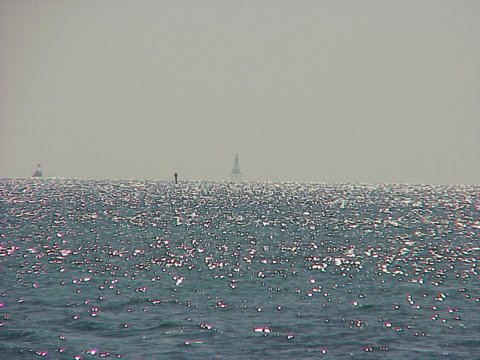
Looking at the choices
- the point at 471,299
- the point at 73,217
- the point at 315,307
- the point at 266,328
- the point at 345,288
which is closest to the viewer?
the point at 266,328

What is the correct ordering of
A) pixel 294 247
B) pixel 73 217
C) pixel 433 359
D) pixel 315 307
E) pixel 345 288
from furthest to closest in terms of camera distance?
pixel 73 217, pixel 294 247, pixel 345 288, pixel 315 307, pixel 433 359

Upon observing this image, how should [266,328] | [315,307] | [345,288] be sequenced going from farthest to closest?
[345,288] → [315,307] → [266,328]

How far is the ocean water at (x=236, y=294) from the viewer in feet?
132

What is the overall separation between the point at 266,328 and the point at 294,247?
141 feet

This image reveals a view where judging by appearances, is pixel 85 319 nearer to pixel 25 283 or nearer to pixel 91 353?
pixel 91 353

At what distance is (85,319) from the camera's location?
45906mm

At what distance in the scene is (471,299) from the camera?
178 ft

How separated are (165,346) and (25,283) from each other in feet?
74.3

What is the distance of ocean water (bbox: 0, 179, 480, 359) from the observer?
40281 millimetres

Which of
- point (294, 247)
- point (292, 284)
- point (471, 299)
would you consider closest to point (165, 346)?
point (292, 284)

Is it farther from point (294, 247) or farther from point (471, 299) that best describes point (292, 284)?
point (294, 247)

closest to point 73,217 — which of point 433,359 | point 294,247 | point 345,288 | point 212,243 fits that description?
point 212,243

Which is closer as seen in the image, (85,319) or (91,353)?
(91,353)

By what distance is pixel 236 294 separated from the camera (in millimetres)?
54719
